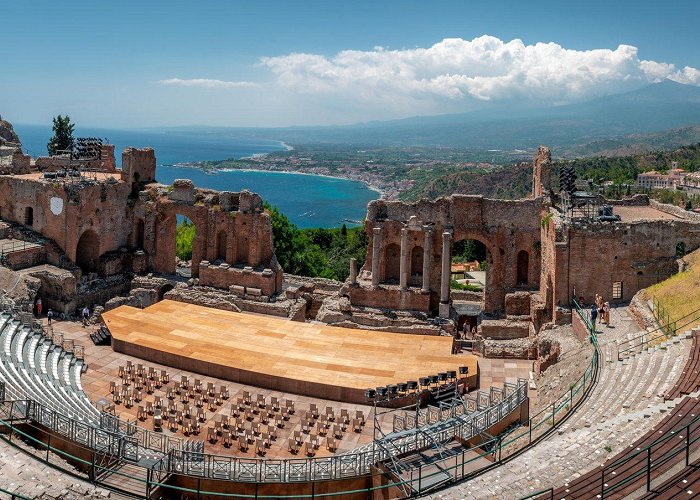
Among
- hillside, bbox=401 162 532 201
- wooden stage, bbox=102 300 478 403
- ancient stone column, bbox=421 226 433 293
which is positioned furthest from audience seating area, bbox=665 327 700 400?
hillside, bbox=401 162 532 201

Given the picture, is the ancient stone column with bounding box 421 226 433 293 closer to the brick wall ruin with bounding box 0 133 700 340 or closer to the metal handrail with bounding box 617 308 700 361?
the brick wall ruin with bounding box 0 133 700 340

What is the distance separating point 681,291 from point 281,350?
55.7ft

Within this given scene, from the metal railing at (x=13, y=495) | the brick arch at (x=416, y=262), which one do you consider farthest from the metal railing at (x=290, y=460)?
the brick arch at (x=416, y=262)

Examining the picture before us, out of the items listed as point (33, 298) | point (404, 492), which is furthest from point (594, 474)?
point (33, 298)

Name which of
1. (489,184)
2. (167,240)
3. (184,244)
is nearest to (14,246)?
(167,240)

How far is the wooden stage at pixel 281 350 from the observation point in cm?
2541

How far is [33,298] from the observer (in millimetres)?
31766

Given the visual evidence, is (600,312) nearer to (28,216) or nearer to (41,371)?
Result: (41,371)

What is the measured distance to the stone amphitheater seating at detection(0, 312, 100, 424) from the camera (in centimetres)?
2025

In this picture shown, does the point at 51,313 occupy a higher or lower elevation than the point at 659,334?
lower

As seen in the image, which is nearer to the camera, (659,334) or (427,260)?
(659,334)

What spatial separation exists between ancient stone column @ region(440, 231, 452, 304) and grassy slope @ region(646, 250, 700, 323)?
970 centimetres

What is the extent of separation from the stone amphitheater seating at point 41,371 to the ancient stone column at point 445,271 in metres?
17.8

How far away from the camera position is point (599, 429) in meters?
17.0
